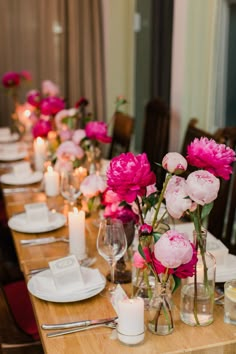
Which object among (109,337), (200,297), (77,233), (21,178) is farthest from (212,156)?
(21,178)

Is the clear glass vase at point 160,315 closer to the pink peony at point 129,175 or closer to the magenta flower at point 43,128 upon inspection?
the pink peony at point 129,175

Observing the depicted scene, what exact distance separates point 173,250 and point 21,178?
159 centimetres

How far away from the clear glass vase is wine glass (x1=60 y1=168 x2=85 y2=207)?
0.81m

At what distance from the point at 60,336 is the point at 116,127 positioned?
2.27 metres

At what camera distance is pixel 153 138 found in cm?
339

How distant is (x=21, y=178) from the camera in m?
2.67

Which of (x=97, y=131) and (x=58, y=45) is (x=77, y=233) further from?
(x=58, y=45)

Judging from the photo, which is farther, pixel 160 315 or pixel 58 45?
pixel 58 45

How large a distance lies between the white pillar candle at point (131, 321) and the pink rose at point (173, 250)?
11 cm

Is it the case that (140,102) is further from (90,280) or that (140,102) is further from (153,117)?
(90,280)

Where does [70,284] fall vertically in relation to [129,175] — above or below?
below

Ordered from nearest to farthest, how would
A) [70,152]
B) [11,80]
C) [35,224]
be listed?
[35,224] → [70,152] → [11,80]

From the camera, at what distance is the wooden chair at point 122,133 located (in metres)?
3.23

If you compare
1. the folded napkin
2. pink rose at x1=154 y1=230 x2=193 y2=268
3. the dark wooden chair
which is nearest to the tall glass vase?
pink rose at x1=154 y1=230 x2=193 y2=268
